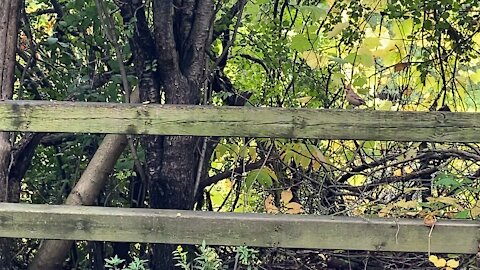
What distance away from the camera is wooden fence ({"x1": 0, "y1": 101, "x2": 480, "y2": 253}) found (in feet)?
7.90

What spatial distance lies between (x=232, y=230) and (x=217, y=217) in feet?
0.24

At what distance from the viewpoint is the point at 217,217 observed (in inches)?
95.3

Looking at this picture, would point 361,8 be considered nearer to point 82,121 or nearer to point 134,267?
point 82,121

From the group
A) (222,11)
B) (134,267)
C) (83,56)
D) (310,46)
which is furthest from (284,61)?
(134,267)

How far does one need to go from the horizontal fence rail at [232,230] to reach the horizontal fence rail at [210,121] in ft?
1.03

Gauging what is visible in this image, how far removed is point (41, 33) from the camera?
12.2ft

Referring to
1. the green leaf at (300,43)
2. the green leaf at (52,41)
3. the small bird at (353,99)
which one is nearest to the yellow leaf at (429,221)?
the small bird at (353,99)

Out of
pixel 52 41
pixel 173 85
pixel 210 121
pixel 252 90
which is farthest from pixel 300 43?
pixel 52 41

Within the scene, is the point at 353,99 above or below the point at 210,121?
above

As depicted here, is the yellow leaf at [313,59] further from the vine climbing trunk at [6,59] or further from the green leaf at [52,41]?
the vine climbing trunk at [6,59]

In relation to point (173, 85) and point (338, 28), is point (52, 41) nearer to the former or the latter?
point (173, 85)

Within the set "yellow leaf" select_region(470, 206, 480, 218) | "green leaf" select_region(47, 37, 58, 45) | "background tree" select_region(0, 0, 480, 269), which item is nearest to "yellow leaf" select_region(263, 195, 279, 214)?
"background tree" select_region(0, 0, 480, 269)

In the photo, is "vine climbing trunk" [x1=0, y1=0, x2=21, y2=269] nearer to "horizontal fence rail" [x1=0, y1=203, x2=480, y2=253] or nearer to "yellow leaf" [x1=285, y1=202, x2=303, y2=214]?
"horizontal fence rail" [x1=0, y1=203, x2=480, y2=253]

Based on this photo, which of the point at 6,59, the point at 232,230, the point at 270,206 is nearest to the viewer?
the point at 232,230
